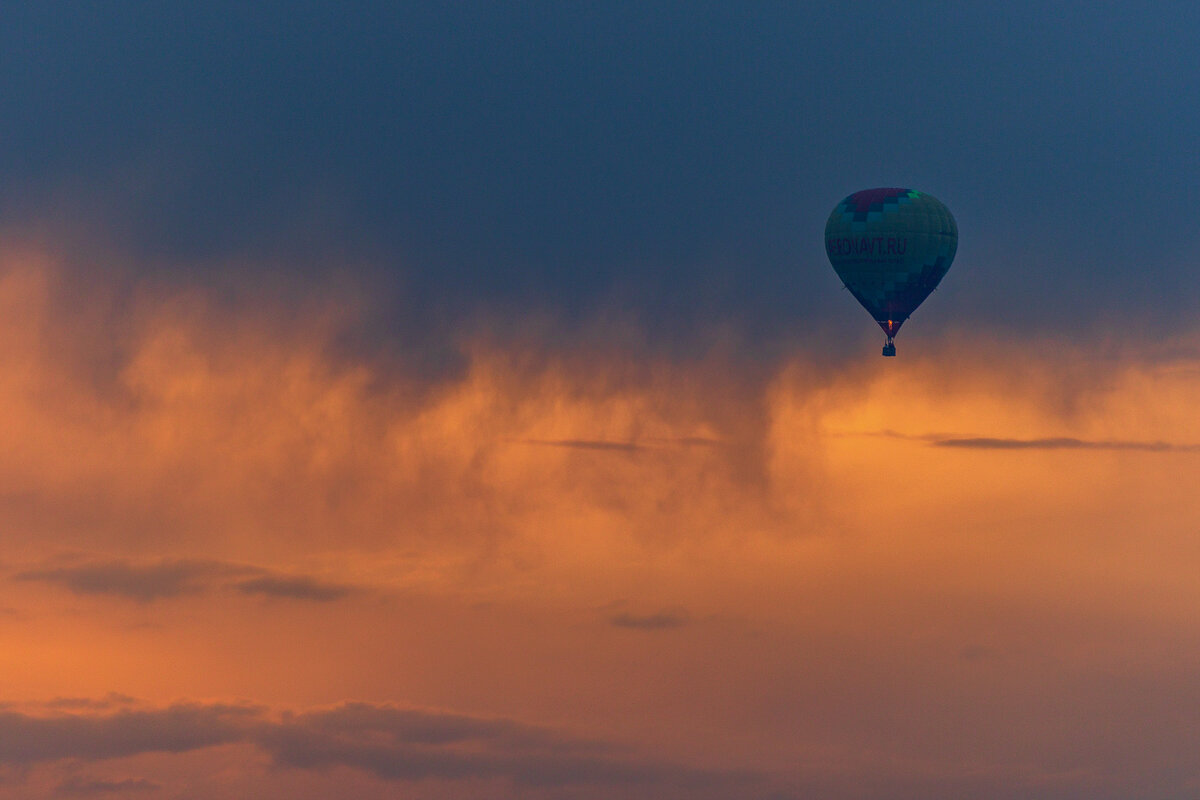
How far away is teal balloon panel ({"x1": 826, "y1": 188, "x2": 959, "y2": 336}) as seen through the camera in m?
191

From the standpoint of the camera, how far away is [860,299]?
194625 millimetres

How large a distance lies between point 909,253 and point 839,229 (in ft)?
21.4

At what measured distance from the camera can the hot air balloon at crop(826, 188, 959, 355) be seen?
626 ft

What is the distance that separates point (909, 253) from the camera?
190875mm

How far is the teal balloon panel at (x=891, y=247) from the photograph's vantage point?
626 feet

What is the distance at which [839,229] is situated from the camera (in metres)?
193

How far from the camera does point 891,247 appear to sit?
19062 centimetres

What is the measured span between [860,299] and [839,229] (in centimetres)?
638

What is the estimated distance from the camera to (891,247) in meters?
191

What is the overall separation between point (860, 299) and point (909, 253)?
644 cm

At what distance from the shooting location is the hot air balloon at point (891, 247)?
626 feet
